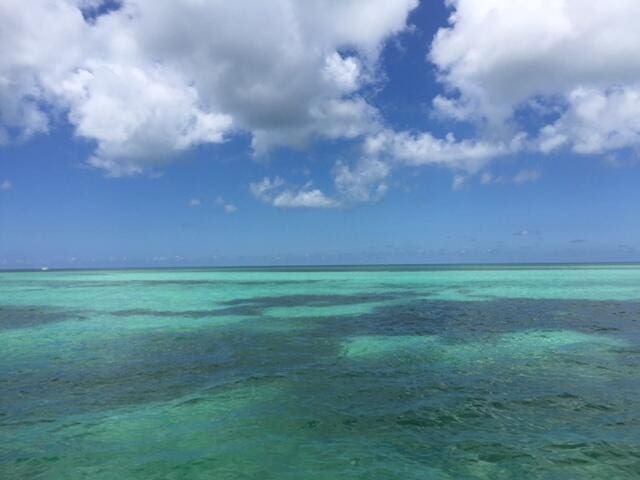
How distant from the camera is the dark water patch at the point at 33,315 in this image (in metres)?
21.0

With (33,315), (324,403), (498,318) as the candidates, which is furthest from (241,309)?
(324,403)

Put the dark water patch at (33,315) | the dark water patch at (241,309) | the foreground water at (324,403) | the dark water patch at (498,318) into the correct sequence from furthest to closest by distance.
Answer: the dark water patch at (241,309), the dark water patch at (33,315), the dark water patch at (498,318), the foreground water at (324,403)

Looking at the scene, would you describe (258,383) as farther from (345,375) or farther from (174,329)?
(174,329)

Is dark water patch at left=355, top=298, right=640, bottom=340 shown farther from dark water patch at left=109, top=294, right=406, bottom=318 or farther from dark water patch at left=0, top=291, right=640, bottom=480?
dark water patch at left=109, top=294, right=406, bottom=318

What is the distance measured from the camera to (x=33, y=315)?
24.3 metres

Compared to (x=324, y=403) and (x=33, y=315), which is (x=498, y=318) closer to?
(x=324, y=403)

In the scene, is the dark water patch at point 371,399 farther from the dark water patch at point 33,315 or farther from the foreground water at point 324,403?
the dark water patch at point 33,315

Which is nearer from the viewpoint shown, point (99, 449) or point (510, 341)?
point (99, 449)

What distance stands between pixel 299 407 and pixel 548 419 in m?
4.43

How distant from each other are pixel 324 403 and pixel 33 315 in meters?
22.0

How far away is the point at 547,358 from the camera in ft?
40.6

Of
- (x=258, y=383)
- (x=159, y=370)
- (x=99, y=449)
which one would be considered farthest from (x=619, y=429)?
(x=159, y=370)

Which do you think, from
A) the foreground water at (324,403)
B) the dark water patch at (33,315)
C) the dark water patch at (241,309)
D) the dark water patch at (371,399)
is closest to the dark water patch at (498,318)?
the foreground water at (324,403)

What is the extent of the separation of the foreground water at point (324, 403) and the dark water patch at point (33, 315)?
11.8 ft
